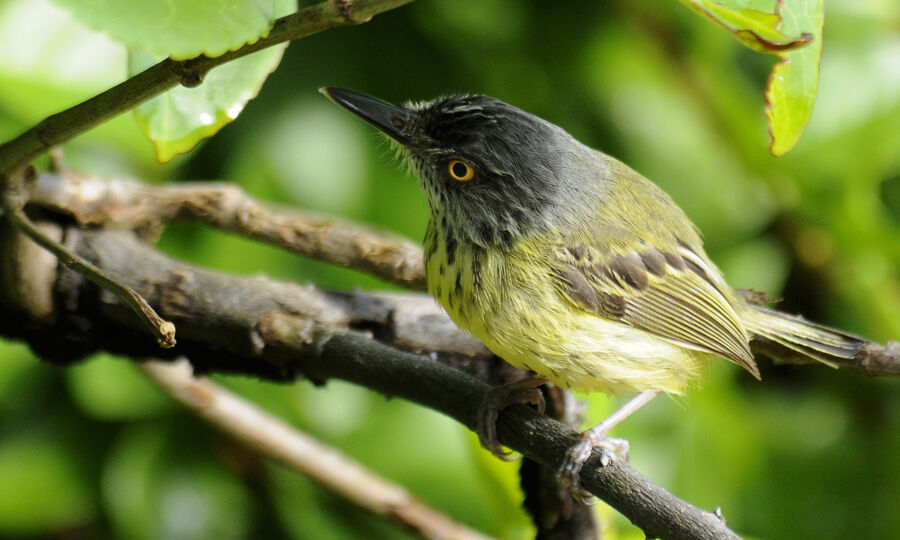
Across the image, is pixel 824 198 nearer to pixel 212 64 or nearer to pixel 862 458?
pixel 862 458

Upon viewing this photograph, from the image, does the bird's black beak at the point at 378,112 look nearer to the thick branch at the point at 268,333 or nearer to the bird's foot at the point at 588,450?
the thick branch at the point at 268,333

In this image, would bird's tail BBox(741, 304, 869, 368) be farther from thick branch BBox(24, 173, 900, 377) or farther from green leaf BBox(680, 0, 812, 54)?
green leaf BBox(680, 0, 812, 54)

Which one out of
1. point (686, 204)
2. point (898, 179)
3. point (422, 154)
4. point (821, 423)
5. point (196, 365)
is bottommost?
point (196, 365)

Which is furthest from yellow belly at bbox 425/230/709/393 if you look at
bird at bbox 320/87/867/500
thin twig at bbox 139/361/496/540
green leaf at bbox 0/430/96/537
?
green leaf at bbox 0/430/96/537

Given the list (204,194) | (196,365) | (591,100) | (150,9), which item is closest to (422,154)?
(204,194)

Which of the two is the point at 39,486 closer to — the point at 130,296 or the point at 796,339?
the point at 130,296

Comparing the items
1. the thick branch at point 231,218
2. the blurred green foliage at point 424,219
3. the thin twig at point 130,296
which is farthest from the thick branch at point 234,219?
the thin twig at point 130,296

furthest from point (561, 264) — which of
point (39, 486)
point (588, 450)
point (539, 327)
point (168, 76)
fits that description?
point (39, 486)
